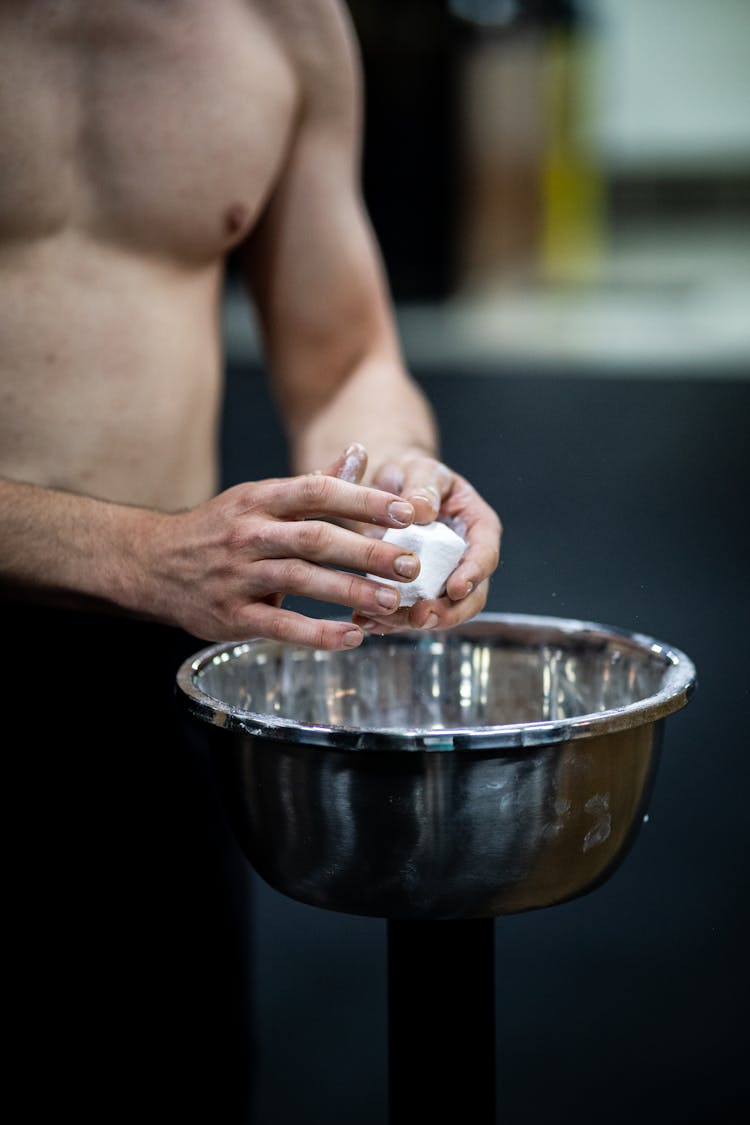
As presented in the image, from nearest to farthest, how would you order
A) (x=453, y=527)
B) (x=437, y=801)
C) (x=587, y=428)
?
(x=437, y=801), (x=453, y=527), (x=587, y=428)

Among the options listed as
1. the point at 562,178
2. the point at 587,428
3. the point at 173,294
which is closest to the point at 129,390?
the point at 173,294

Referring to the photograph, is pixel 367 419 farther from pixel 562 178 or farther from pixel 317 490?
pixel 562 178

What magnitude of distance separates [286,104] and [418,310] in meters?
3.48

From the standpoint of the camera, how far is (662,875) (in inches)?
70.7

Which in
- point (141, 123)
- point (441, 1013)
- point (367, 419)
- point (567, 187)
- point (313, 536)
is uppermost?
point (141, 123)

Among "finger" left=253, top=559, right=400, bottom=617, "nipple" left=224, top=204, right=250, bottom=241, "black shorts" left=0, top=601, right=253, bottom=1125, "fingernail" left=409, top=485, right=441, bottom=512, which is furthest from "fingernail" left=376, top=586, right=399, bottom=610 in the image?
"nipple" left=224, top=204, right=250, bottom=241

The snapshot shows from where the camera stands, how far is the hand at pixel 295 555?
0.65 meters

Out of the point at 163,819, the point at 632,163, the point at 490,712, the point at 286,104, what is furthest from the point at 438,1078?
the point at 632,163

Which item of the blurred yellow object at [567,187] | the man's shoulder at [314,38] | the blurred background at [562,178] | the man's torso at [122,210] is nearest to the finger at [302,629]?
the man's torso at [122,210]

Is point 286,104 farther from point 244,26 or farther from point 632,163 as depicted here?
point 632,163

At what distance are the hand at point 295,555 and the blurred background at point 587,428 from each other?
195 millimetres

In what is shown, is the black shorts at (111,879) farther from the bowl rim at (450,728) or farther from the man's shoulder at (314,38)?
the man's shoulder at (314,38)

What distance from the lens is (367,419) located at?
1.14 m

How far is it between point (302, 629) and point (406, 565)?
2.7 inches
